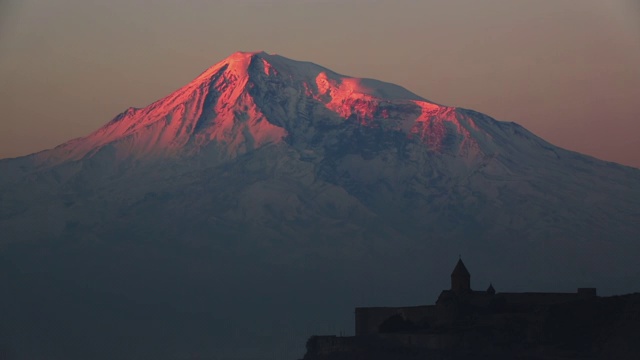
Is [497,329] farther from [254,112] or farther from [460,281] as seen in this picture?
[254,112]

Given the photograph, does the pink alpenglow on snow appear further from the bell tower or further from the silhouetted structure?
the silhouetted structure

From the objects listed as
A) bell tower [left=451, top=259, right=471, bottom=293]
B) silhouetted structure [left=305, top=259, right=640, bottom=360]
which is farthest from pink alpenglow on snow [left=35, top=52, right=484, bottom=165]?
silhouetted structure [left=305, top=259, right=640, bottom=360]

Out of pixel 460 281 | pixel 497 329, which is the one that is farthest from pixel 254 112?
pixel 497 329

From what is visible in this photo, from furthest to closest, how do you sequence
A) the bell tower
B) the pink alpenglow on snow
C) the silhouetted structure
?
1. the pink alpenglow on snow
2. the bell tower
3. the silhouetted structure

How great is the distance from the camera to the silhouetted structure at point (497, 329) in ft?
279

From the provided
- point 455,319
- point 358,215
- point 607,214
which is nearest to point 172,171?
point 358,215

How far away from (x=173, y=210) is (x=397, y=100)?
2352 centimetres

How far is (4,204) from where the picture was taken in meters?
166

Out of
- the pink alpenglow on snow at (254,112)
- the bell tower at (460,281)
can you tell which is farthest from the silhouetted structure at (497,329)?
the pink alpenglow on snow at (254,112)

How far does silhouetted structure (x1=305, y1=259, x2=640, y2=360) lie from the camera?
3344 inches

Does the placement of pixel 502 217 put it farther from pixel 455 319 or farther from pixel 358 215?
pixel 455 319

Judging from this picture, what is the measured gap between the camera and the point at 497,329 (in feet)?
285

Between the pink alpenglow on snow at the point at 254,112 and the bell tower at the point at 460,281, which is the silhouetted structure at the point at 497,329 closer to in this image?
the bell tower at the point at 460,281

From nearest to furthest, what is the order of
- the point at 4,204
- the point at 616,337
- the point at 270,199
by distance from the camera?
the point at 616,337 < the point at 270,199 < the point at 4,204
